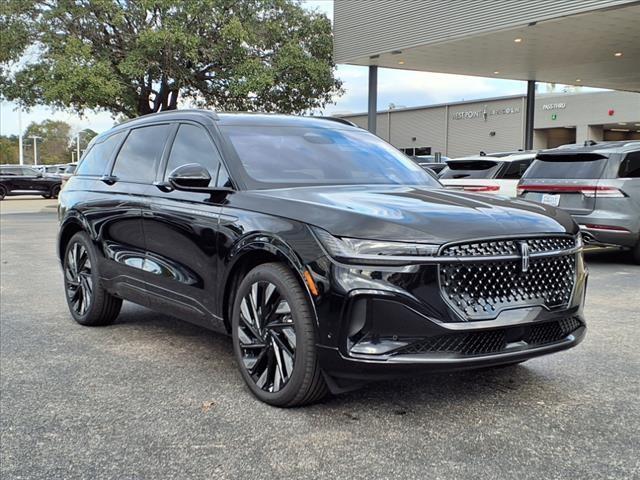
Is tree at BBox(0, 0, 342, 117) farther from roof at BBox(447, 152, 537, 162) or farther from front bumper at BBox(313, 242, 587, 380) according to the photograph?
front bumper at BBox(313, 242, 587, 380)

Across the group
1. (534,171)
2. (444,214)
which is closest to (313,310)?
(444,214)

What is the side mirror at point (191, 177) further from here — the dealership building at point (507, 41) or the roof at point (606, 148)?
the dealership building at point (507, 41)

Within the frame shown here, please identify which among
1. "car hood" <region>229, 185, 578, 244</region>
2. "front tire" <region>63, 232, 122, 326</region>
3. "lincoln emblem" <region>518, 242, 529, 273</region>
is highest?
"car hood" <region>229, 185, 578, 244</region>

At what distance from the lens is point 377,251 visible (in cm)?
312

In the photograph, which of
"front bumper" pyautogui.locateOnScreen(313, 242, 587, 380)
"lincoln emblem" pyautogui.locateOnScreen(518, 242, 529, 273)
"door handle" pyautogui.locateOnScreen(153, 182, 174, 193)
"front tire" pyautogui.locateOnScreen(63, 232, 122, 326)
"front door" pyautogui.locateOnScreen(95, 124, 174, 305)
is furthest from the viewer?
"front tire" pyautogui.locateOnScreen(63, 232, 122, 326)

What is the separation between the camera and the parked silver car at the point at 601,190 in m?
8.79

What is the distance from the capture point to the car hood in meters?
3.17

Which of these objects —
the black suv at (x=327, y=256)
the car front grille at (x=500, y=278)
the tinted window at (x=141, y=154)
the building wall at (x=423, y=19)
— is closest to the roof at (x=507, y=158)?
the building wall at (x=423, y=19)

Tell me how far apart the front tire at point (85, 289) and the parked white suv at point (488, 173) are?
6435 millimetres

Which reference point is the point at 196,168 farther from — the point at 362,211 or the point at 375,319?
the point at 375,319

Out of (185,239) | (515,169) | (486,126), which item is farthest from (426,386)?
(486,126)

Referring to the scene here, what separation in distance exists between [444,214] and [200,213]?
5.34 feet

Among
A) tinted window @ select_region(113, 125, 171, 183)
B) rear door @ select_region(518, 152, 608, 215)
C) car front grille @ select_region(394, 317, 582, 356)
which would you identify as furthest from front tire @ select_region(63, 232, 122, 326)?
rear door @ select_region(518, 152, 608, 215)

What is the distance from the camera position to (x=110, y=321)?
5.63m
